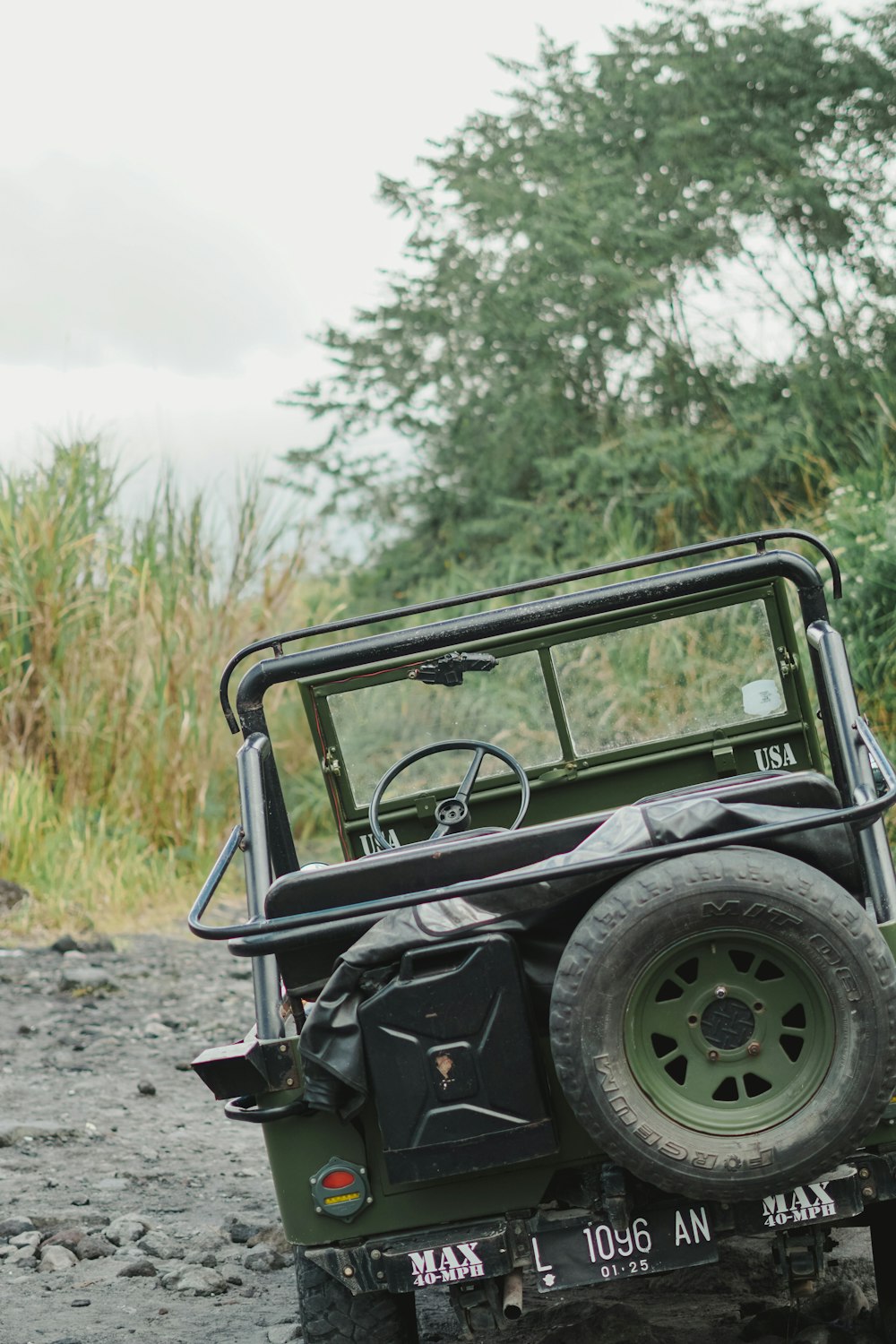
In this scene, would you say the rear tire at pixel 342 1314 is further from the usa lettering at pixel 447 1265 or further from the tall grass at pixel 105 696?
the tall grass at pixel 105 696

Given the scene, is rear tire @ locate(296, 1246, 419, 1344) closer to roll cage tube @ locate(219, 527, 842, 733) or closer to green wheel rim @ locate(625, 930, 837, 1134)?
green wheel rim @ locate(625, 930, 837, 1134)

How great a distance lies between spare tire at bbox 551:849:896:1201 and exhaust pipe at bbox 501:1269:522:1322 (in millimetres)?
436

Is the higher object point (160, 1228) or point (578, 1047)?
point (578, 1047)

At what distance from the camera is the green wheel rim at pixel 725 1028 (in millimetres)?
2438

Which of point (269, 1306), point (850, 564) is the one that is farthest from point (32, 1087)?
point (850, 564)

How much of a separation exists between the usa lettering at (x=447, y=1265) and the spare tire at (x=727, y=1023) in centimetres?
41

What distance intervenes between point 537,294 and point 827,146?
3.46 metres

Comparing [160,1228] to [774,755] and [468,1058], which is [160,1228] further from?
[774,755]

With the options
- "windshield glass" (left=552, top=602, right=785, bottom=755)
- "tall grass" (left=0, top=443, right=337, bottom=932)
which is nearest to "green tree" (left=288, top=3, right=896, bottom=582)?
"tall grass" (left=0, top=443, right=337, bottom=932)

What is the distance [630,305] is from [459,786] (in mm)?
12079

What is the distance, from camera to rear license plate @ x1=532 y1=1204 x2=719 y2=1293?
2592mm

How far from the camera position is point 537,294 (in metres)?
15.4

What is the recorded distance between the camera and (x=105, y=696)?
34.3 ft

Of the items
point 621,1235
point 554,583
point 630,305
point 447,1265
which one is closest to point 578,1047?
point 621,1235
